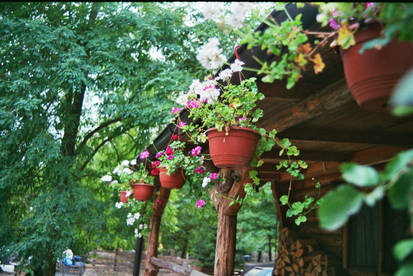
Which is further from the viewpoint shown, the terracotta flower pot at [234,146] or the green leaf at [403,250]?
the terracotta flower pot at [234,146]

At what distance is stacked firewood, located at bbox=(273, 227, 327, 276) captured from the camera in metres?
4.71

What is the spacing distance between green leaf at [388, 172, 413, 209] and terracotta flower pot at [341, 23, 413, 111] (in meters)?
0.48

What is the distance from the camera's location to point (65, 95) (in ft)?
25.5

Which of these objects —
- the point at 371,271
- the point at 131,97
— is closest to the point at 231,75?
the point at 371,271

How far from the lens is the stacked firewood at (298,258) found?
4715 mm

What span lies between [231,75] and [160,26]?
6176mm

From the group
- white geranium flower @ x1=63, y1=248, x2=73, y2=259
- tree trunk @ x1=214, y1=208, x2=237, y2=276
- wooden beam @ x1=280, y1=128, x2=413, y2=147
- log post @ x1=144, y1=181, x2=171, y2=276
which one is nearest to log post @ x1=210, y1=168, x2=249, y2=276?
tree trunk @ x1=214, y1=208, x2=237, y2=276

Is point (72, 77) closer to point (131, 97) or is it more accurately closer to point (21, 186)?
point (131, 97)

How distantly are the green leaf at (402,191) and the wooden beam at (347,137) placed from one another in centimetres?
183

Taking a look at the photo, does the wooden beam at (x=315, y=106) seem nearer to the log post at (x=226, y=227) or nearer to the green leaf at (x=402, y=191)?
the log post at (x=226, y=227)

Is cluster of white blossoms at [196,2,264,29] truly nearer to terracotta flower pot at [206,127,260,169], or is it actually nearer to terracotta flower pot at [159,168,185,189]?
terracotta flower pot at [206,127,260,169]

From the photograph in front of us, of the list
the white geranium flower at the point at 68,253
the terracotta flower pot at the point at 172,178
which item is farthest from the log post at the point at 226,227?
the white geranium flower at the point at 68,253

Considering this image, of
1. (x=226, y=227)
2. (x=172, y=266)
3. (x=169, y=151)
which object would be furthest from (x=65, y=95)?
(x=226, y=227)

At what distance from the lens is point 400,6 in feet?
2.75
